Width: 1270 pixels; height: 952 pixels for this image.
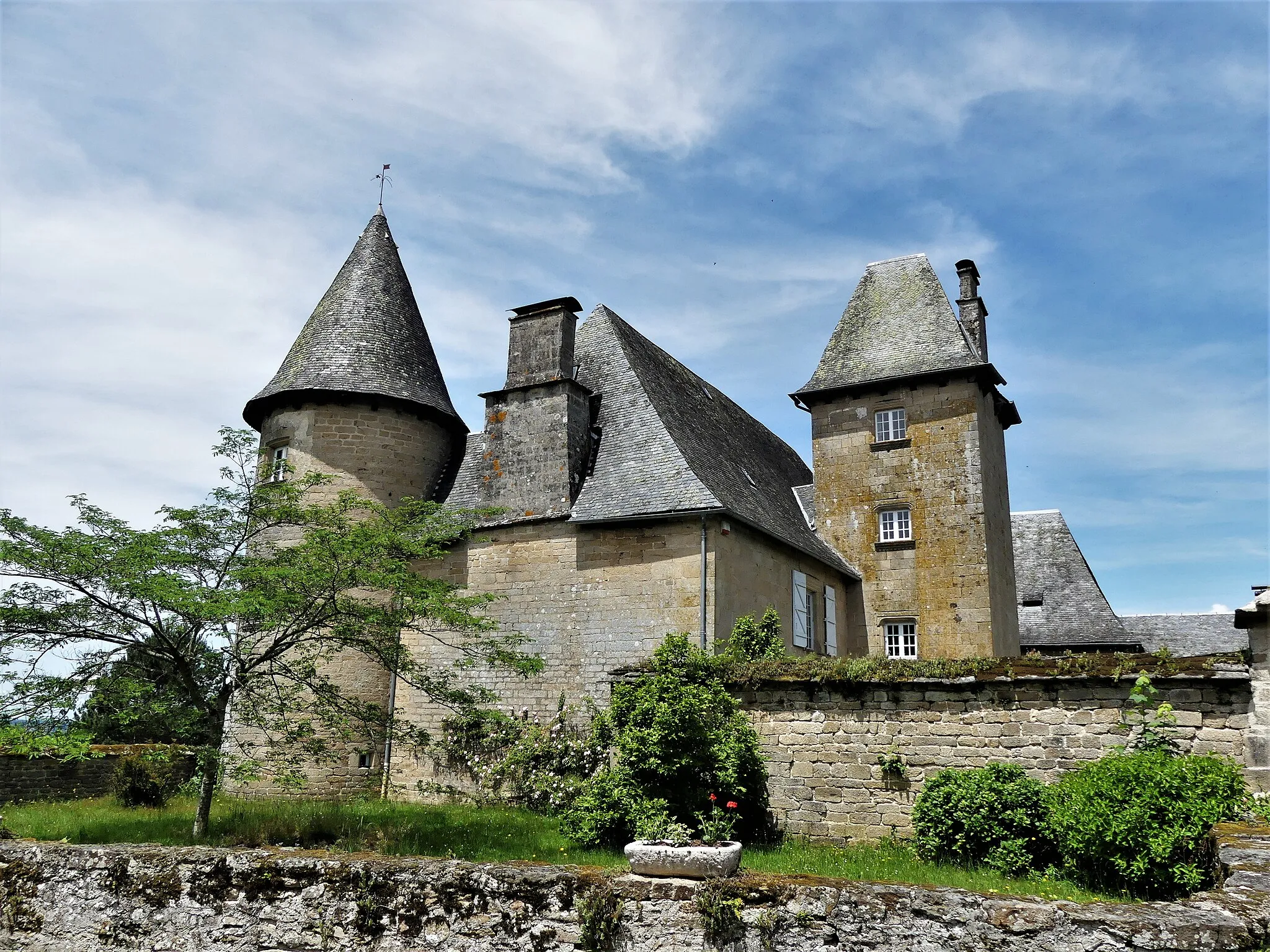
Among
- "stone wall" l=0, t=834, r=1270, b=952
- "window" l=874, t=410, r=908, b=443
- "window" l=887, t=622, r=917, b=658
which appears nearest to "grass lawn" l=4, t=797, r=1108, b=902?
"stone wall" l=0, t=834, r=1270, b=952

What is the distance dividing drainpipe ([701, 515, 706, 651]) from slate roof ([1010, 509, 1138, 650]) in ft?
34.9

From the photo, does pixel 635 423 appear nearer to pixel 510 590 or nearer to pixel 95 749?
pixel 510 590

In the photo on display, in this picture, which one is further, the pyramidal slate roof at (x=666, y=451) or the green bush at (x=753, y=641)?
the pyramidal slate roof at (x=666, y=451)

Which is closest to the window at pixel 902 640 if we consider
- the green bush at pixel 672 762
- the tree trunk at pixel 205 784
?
the green bush at pixel 672 762

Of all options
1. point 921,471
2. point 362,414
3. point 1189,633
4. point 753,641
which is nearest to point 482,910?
point 753,641

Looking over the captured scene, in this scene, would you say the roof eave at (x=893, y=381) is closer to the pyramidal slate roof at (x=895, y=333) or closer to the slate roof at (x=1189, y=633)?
the pyramidal slate roof at (x=895, y=333)

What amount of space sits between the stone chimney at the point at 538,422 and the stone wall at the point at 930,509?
6.06m

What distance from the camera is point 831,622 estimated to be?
59.9ft

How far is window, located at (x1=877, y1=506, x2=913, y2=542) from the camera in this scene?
18.8m

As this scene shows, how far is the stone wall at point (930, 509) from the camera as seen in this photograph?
58.8 ft

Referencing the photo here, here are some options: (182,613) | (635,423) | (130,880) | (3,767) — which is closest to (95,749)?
(3,767)

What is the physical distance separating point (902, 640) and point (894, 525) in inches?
91.4

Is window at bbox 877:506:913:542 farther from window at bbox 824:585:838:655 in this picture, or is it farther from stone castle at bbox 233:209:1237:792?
window at bbox 824:585:838:655

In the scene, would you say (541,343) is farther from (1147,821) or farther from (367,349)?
(1147,821)
